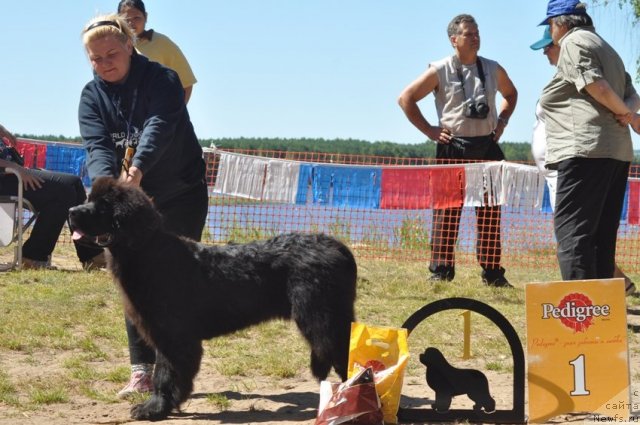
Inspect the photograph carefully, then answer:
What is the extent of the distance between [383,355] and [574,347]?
2.91 ft

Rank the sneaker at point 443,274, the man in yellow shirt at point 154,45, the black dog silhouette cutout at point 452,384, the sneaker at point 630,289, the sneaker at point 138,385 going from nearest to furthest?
1. the black dog silhouette cutout at point 452,384
2. the sneaker at point 138,385
3. the man in yellow shirt at point 154,45
4. the sneaker at point 630,289
5. the sneaker at point 443,274

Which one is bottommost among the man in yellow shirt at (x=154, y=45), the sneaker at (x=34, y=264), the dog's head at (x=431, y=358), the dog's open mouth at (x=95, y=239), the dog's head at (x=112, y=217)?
the dog's head at (x=431, y=358)

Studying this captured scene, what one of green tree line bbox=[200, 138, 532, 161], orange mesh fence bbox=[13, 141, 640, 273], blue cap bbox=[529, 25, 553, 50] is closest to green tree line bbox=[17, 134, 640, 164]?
green tree line bbox=[200, 138, 532, 161]

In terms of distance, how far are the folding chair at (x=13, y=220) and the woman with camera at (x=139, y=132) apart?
4.17 meters

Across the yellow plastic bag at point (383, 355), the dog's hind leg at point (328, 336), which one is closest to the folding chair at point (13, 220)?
the dog's hind leg at point (328, 336)

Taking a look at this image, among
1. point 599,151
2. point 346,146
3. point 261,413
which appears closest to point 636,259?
point 599,151

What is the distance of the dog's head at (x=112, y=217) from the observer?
165 inches

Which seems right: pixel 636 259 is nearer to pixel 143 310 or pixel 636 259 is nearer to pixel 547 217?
pixel 547 217

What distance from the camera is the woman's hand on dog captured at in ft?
14.3

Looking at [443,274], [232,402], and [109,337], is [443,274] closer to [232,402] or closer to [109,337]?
[109,337]

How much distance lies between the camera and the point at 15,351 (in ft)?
19.0

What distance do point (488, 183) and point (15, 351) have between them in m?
4.92

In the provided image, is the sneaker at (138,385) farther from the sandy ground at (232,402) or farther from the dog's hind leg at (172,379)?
the dog's hind leg at (172,379)

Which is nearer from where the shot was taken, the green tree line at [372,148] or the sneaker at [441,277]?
the sneaker at [441,277]
